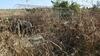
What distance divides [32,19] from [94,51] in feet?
13.8

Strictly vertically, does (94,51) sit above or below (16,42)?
below

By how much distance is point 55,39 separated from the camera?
24.4ft

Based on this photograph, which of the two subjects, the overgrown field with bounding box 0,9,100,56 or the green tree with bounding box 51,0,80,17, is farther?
the green tree with bounding box 51,0,80,17

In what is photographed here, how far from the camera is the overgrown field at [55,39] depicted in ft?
20.1

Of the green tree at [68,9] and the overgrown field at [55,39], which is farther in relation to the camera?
the green tree at [68,9]

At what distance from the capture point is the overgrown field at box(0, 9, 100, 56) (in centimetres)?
613

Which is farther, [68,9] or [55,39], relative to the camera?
[68,9]

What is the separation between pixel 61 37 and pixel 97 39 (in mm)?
1189

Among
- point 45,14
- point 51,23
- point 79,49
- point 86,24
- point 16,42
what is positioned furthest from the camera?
point 45,14

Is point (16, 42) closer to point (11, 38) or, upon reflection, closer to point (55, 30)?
point (11, 38)

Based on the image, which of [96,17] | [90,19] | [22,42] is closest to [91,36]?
[90,19]

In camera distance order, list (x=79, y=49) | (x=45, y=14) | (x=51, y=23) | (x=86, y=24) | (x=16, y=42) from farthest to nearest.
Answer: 1. (x=45, y=14)
2. (x=51, y=23)
3. (x=86, y=24)
4. (x=79, y=49)
5. (x=16, y=42)

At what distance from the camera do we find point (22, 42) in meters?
6.26

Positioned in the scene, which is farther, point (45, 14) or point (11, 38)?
point (45, 14)
